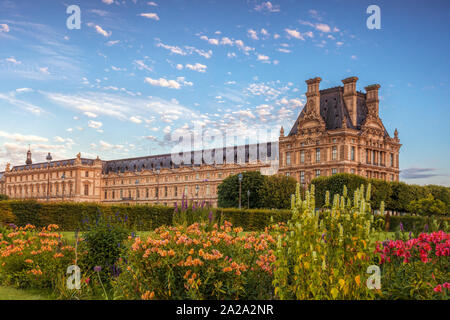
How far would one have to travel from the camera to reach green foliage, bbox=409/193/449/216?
1863 inches

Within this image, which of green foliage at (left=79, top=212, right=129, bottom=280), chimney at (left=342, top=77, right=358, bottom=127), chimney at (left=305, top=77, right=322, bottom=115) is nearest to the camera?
green foliage at (left=79, top=212, right=129, bottom=280)

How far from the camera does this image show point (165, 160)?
100438mm

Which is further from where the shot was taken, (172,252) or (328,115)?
(328,115)

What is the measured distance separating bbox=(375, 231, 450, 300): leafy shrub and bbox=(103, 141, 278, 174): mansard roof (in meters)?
68.4

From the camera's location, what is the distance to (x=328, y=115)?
218ft

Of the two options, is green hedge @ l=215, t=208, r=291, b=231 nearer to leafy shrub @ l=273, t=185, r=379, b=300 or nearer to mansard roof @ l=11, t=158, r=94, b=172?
leafy shrub @ l=273, t=185, r=379, b=300

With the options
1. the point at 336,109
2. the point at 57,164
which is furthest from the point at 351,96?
the point at 57,164

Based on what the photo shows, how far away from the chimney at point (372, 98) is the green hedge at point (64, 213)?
156 feet

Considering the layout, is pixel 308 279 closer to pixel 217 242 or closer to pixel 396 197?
pixel 217 242

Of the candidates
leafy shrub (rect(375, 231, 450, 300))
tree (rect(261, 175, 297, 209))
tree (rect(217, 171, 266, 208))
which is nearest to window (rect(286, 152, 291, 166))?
tree (rect(217, 171, 266, 208))

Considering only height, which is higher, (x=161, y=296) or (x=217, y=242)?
(x=217, y=242)

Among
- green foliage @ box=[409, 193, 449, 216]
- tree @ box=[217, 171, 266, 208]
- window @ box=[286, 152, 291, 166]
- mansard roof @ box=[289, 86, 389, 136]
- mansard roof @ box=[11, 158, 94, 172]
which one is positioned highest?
mansard roof @ box=[289, 86, 389, 136]
